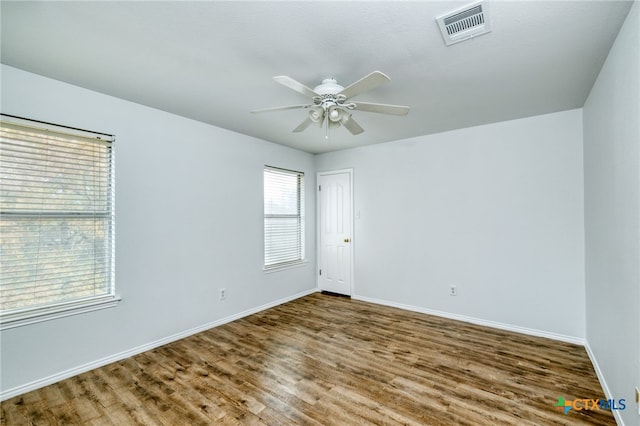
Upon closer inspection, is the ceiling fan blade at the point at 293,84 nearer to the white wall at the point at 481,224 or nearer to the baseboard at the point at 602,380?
the white wall at the point at 481,224

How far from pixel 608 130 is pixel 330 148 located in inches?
133

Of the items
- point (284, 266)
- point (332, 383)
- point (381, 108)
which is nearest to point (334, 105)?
point (381, 108)

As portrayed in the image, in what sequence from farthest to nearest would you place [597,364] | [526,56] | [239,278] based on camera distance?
[239,278] < [597,364] < [526,56]

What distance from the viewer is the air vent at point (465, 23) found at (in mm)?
1618

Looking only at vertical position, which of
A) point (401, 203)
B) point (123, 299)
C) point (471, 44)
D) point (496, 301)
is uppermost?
point (471, 44)

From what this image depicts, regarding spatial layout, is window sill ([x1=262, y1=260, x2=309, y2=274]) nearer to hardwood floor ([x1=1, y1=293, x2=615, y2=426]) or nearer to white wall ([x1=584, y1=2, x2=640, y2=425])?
hardwood floor ([x1=1, y1=293, x2=615, y2=426])

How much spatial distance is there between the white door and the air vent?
3116 mm

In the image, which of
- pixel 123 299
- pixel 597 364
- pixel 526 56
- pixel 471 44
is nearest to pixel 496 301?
pixel 597 364

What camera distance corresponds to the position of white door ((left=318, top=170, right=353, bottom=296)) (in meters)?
4.92

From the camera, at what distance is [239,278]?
396 cm

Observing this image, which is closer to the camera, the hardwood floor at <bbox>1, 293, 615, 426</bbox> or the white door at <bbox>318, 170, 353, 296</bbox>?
the hardwood floor at <bbox>1, 293, 615, 426</bbox>

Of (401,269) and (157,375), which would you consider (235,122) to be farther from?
(401,269)

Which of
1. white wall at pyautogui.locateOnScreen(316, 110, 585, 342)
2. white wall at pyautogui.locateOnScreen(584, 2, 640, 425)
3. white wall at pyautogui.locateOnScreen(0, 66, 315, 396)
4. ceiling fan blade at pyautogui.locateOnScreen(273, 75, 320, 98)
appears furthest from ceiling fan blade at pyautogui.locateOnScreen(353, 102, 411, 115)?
white wall at pyautogui.locateOnScreen(0, 66, 315, 396)

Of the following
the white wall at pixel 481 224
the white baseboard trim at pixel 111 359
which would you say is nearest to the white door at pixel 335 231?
the white wall at pixel 481 224
